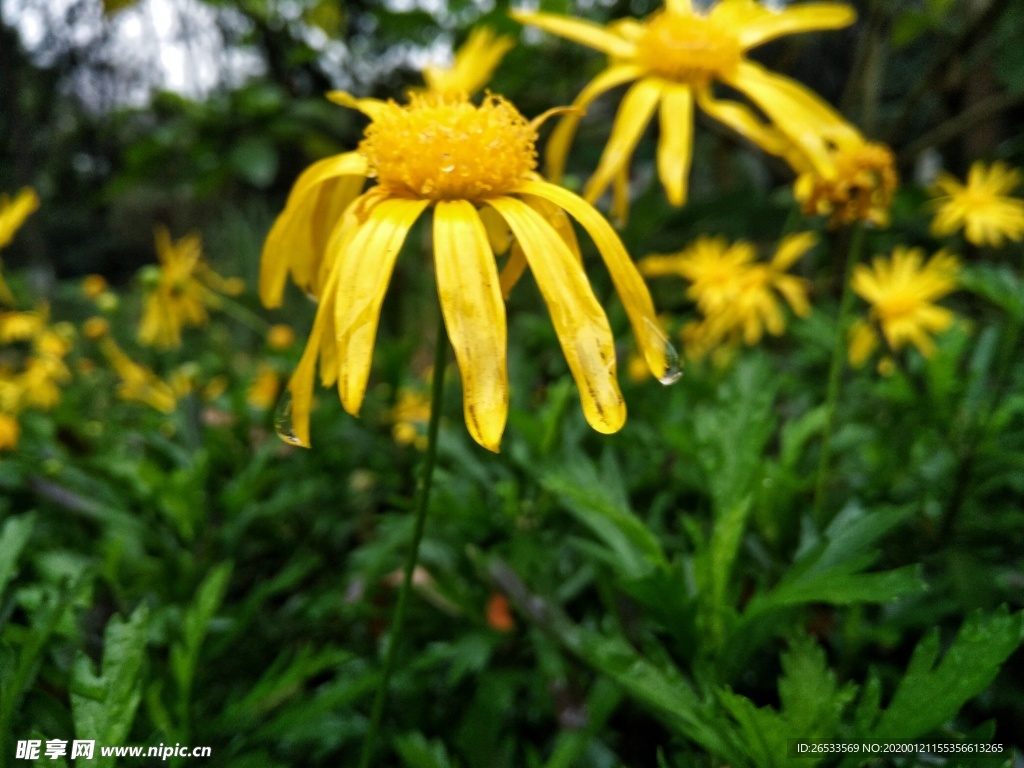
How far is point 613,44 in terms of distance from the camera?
0.90 metres

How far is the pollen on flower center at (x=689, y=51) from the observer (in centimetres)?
88

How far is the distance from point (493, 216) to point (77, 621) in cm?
52

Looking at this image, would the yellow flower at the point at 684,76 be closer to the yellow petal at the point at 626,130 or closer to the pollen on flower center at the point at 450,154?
the yellow petal at the point at 626,130

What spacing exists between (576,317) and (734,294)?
3.05 ft

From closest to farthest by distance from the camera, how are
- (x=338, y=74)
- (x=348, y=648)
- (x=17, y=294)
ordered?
(x=348, y=648) → (x=17, y=294) → (x=338, y=74)

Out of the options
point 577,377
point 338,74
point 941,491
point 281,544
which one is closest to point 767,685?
point 941,491

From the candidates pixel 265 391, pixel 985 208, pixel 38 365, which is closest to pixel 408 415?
pixel 265 391

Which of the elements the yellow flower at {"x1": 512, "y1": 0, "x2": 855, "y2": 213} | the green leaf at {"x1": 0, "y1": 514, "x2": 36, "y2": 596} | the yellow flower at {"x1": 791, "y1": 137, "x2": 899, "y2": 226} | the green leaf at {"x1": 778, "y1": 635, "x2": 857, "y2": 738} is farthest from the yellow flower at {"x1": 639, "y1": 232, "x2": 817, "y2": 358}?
the green leaf at {"x1": 0, "y1": 514, "x2": 36, "y2": 596}

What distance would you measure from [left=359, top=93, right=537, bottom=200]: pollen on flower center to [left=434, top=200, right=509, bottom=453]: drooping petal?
43 mm

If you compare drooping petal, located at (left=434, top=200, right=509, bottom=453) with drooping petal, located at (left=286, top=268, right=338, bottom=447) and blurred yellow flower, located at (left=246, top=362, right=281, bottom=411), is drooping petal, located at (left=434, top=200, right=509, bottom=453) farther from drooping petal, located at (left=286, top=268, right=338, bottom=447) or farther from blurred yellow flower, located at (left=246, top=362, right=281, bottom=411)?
blurred yellow flower, located at (left=246, top=362, right=281, bottom=411)

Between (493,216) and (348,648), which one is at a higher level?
(493,216)

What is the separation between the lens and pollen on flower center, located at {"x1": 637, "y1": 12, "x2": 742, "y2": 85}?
34.5 inches

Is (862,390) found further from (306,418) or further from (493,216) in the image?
(306,418)

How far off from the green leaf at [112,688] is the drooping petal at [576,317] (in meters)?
0.36
